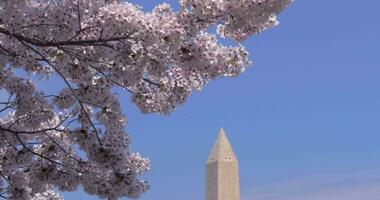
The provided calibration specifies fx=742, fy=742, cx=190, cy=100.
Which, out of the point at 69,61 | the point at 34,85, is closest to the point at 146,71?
the point at 69,61

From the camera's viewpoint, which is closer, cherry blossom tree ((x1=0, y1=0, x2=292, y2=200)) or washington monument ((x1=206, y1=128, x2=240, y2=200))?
cherry blossom tree ((x1=0, y1=0, x2=292, y2=200))

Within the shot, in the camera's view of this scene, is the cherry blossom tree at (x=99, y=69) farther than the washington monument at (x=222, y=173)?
No

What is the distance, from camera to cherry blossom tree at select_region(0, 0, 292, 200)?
34.6 feet

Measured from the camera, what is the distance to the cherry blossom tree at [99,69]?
10.5m

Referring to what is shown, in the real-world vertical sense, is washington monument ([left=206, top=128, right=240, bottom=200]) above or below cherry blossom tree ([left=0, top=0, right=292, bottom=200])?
above

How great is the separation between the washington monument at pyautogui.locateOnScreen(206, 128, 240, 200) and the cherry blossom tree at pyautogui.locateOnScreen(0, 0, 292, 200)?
3228cm

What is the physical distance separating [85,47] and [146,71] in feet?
4.00

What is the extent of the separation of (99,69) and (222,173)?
3575 centimetres

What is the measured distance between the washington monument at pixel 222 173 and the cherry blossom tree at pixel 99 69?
32276 millimetres

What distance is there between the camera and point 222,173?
158 feet

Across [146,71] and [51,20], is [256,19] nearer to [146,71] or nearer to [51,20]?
[146,71]

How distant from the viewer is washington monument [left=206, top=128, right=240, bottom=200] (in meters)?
48.1

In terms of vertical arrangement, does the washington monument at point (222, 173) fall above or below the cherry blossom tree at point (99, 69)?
above

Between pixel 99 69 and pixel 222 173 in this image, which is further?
pixel 222 173
